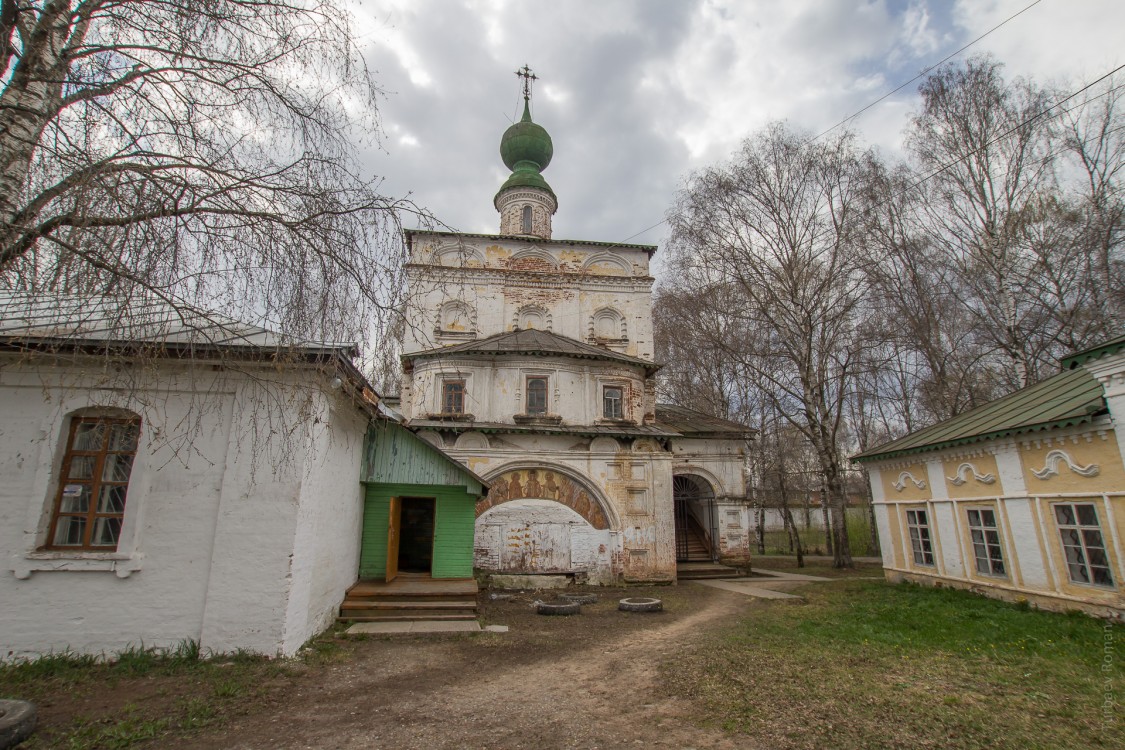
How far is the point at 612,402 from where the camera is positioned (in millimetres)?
17703

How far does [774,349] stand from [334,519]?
1803cm

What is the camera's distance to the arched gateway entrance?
15680 mm

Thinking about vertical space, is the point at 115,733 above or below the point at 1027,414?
below

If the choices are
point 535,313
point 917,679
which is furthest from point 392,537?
point 535,313

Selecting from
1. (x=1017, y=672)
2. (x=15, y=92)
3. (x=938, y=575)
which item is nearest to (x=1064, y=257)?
(x=938, y=575)

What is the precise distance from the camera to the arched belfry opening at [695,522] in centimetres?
2025

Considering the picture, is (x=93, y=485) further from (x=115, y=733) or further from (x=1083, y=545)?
(x=1083, y=545)

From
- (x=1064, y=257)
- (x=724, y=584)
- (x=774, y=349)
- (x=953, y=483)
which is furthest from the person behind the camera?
(x=774, y=349)

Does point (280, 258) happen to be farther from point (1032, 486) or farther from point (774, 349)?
point (774, 349)

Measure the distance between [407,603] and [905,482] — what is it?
12.1m

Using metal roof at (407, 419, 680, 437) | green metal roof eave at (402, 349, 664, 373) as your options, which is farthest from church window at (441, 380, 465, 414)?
green metal roof eave at (402, 349, 664, 373)

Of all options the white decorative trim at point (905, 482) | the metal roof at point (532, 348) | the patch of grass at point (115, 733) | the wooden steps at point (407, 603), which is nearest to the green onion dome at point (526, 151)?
the metal roof at point (532, 348)

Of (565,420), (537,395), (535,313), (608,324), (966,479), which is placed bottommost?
(966,479)

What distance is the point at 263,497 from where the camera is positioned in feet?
23.1
